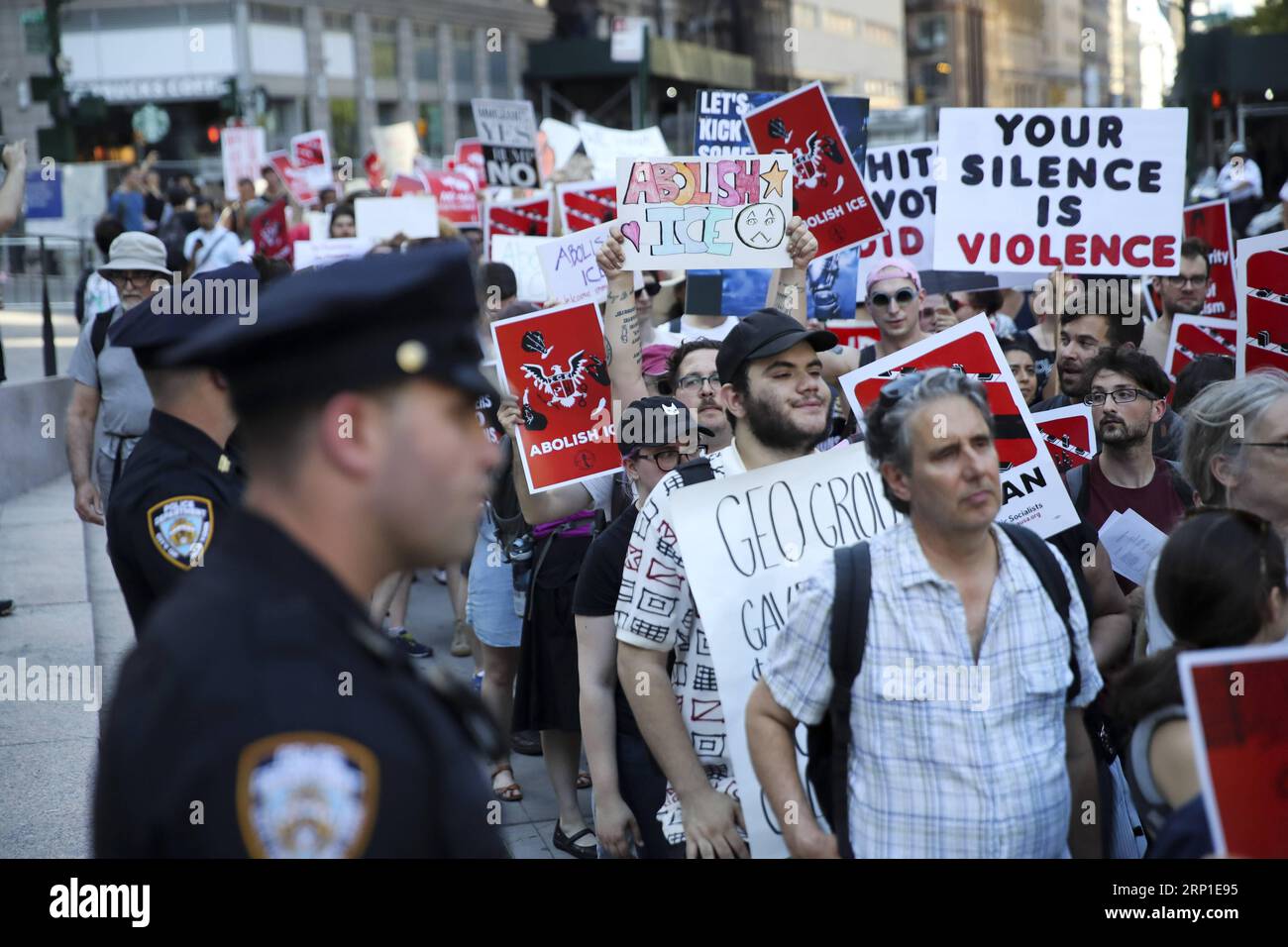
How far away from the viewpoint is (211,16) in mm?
41969

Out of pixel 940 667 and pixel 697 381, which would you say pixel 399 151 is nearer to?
pixel 697 381

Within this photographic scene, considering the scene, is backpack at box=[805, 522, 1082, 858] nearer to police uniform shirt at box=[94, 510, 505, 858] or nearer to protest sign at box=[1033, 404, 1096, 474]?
police uniform shirt at box=[94, 510, 505, 858]

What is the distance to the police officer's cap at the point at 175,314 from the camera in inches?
126

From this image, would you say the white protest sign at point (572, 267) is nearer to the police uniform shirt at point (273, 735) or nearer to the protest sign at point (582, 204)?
the protest sign at point (582, 204)

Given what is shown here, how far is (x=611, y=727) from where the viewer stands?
4.22 m

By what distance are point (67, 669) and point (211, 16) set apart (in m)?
39.0

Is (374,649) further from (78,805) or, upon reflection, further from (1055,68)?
(1055,68)

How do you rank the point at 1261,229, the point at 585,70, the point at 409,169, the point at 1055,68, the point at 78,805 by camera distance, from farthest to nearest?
the point at 1055,68
the point at 585,70
the point at 409,169
the point at 1261,229
the point at 78,805

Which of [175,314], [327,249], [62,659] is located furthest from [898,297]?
[327,249]

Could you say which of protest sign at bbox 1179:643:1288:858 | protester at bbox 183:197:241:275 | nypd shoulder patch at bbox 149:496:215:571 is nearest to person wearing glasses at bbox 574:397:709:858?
nypd shoulder patch at bbox 149:496:215:571

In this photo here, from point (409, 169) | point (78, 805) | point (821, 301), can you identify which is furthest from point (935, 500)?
point (409, 169)

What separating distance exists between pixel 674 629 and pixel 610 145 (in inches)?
519

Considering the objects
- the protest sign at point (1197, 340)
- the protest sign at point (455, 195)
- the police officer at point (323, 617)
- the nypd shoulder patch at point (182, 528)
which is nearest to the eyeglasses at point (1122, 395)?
the protest sign at point (1197, 340)

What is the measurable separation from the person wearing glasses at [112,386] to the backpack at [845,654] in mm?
4546
